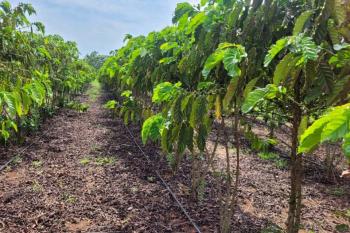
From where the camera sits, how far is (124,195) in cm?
515

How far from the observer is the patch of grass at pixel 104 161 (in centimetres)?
674

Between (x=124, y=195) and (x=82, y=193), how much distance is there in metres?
0.61

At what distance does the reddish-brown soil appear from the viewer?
169 inches

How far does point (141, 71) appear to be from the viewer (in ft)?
22.7

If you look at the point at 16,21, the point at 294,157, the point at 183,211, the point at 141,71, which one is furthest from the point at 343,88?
the point at 141,71

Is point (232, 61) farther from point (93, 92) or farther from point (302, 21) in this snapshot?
point (93, 92)

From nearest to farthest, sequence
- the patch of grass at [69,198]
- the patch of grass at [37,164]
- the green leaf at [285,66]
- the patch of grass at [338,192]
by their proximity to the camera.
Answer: the green leaf at [285,66] < the patch of grass at [69,198] < the patch of grass at [338,192] < the patch of grass at [37,164]

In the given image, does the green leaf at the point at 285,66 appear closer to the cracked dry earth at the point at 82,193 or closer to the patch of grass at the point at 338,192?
the cracked dry earth at the point at 82,193

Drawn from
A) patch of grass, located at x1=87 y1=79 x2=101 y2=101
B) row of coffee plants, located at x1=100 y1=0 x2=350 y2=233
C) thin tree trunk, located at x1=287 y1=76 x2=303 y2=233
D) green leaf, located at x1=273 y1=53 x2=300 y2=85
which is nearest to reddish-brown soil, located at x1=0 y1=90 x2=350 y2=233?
thin tree trunk, located at x1=287 y1=76 x2=303 y2=233

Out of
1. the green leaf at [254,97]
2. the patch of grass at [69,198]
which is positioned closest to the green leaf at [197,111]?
the green leaf at [254,97]

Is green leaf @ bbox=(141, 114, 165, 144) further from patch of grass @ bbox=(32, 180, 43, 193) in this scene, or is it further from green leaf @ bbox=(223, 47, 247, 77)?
patch of grass @ bbox=(32, 180, 43, 193)

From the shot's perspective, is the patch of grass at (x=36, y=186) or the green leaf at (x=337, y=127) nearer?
the green leaf at (x=337, y=127)

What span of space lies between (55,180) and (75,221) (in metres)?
1.60

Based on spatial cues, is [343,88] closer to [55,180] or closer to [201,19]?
[201,19]
